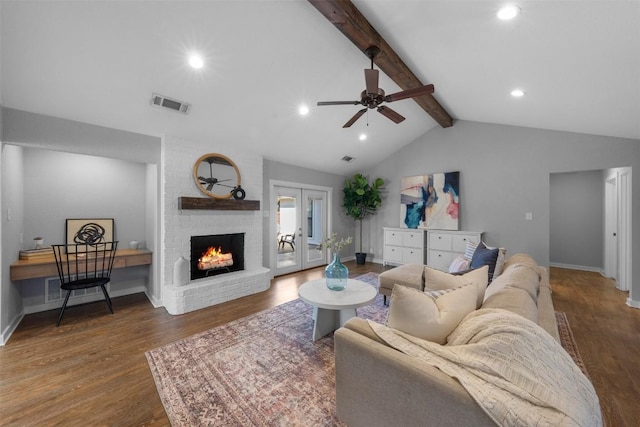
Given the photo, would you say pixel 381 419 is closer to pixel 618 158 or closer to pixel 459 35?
pixel 459 35

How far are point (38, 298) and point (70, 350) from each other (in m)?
1.56

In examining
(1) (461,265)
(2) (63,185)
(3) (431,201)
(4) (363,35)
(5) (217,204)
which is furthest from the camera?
(3) (431,201)

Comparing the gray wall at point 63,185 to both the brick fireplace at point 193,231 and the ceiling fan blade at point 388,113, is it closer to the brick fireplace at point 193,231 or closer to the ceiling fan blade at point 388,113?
the brick fireplace at point 193,231

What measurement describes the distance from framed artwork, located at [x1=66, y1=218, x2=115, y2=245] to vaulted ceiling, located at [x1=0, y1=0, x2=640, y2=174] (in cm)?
160

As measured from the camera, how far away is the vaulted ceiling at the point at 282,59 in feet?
6.23

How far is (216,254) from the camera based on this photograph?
3969mm

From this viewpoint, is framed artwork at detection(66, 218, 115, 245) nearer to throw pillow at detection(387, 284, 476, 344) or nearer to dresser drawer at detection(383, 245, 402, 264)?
throw pillow at detection(387, 284, 476, 344)

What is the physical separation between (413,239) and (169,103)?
192 inches

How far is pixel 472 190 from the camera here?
5.00 metres

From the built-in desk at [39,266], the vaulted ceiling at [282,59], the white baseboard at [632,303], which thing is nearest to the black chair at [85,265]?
the built-in desk at [39,266]

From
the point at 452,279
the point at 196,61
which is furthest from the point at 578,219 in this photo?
the point at 196,61

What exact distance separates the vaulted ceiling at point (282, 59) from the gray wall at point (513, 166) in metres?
0.40

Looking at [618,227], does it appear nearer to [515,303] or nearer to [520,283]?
[520,283]

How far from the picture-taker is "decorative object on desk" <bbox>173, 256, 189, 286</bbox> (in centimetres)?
338
